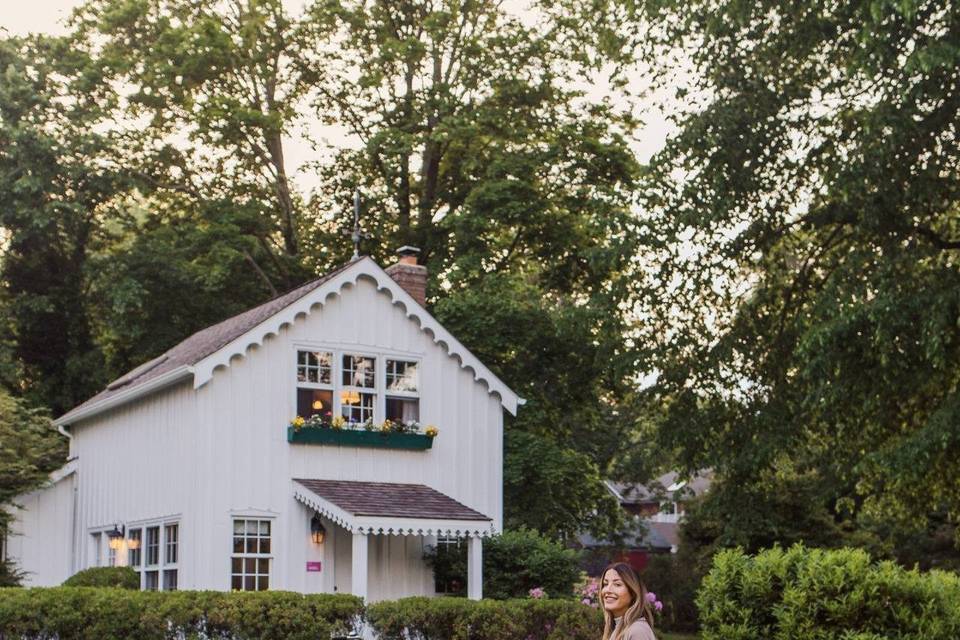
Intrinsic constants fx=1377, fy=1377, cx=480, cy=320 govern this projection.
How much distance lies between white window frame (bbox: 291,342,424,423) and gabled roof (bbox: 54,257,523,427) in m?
0.67

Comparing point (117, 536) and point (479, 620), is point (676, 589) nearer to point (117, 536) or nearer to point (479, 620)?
point (117, 536)

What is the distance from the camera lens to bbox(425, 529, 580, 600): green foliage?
2548 centimetres

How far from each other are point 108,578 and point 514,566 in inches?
293

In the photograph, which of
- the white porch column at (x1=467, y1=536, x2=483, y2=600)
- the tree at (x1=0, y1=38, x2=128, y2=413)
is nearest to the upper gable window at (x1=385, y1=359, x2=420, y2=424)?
the white porch column at (x1=467, y1=536, x2=483, y2=600)

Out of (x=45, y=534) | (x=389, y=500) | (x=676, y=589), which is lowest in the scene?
(x=676, y=589)

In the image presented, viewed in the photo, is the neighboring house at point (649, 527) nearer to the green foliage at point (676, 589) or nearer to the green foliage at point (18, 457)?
the green foliage at point (676, 589)

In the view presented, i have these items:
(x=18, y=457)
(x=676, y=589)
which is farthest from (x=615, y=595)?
(x=676, y=589)

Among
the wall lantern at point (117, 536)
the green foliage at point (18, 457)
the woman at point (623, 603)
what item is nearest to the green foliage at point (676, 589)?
the wall lantern at point (117, 536)

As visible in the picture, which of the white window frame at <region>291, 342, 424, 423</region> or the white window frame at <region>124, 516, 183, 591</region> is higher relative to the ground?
the white window frame at <region>291, 342, 424, 423</region>

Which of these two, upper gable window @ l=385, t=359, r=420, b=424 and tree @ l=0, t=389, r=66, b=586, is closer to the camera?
upper gable window @ l=385, t=359, r=420, b=424

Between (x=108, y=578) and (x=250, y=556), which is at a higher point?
(x=250, y=556)

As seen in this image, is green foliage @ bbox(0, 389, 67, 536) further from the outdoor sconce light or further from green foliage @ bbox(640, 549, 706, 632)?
green foliage @ bbox(640, 549, 706, 632)

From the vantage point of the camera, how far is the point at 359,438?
1009 inches

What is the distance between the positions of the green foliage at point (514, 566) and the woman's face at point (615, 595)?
18191 millimetres
